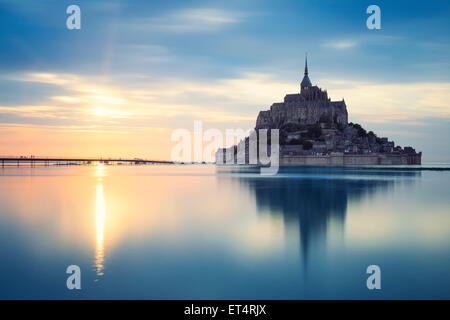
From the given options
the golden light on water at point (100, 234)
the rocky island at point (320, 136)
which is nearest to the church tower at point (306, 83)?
the rocky island at point (320, 136)

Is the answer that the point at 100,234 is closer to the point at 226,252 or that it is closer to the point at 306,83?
the point at 226,252

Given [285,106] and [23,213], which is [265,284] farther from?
[285,106]

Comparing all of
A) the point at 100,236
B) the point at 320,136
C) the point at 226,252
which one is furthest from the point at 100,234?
the point at 320,136

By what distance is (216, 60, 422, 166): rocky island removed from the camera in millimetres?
129625

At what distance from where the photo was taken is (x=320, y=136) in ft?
440

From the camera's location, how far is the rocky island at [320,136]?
425 feet

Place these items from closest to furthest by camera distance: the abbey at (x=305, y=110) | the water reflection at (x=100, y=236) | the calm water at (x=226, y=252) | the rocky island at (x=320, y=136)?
the calm water at (x=226, y=252) → the water reflection at (x=100, y=236) → the rocky island at (x=320, y=136) → the abbey at (x=305, y=110)

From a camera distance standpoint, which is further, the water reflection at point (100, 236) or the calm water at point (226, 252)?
the water reflection at point (100, 236)

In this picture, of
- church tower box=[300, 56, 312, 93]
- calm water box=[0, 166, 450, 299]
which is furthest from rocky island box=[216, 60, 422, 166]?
calm water box=[0, 166, 450, 299]

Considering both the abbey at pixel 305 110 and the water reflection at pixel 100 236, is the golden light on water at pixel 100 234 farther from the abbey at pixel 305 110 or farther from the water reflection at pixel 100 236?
the abbey at pixel 305 110

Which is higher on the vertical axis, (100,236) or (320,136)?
(320,136)

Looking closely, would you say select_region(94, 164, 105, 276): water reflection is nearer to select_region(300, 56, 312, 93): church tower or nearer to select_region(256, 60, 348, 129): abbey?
select_region(256, 60, 348, 129): abbey

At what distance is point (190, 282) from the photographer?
29.1 ft

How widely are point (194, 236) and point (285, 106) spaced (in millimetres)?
132791
